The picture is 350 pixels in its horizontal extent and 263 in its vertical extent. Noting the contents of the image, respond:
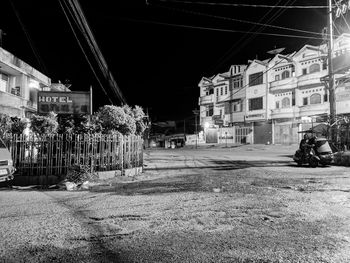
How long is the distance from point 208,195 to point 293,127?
33.4m

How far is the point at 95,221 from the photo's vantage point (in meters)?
5.50

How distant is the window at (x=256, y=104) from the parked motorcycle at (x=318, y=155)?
27.3 m

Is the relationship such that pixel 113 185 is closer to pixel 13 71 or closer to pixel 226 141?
pixel 13 71

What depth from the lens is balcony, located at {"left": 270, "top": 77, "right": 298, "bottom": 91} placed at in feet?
123

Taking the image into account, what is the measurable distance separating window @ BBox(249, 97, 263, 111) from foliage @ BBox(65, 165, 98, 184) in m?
35.7

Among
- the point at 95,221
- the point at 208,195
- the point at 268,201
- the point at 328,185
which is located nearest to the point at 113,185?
the point at 208,195

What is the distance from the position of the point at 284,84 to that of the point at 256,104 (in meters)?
5.51

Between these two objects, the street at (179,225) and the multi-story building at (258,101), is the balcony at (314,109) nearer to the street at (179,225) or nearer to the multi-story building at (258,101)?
the multi-story building at (258,101)

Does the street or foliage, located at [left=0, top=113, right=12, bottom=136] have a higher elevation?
foliage, located at [left=0, top=113, right=12, bottom=136]

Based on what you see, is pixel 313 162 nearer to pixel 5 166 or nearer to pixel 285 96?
pixel 5 166

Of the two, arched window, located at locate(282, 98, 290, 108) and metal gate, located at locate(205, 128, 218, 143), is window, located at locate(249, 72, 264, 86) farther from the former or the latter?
metal gate, located at locate(205, 128, 218, 143)

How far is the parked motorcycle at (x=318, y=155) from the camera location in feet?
49.0

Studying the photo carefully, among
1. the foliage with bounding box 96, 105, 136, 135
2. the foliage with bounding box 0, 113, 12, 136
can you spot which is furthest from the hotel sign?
the foliage with bounding box 0, 113, 12, 136

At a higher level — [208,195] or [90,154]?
[90,154]
